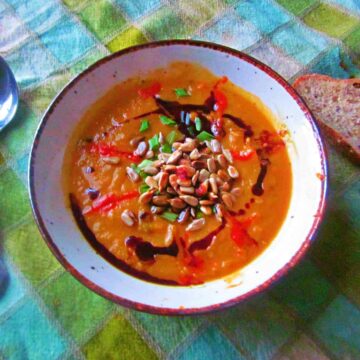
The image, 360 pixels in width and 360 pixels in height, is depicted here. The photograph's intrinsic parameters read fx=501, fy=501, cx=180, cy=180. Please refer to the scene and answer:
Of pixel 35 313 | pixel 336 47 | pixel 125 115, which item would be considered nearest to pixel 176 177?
pixel 125 115

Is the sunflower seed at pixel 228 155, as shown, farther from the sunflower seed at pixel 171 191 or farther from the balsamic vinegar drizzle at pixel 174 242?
the sunflower seed at pixel 171 191

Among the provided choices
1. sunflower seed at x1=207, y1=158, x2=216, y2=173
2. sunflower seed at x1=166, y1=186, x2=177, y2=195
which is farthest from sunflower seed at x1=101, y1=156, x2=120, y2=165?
sunflower seed at x1=207, y1=158, x2=216, y2=173

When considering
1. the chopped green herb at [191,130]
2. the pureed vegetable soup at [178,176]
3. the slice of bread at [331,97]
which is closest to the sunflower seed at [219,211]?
the pureed vegetable soup at [178,176]

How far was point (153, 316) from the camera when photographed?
151 cm

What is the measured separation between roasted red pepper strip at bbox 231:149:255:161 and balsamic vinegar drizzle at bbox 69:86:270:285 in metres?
0.03

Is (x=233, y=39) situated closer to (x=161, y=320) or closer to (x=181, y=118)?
(x=181, y=118)

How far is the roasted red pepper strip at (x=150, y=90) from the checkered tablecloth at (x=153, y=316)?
1.16 ft

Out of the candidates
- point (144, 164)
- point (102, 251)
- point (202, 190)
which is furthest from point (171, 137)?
point (102, 251)

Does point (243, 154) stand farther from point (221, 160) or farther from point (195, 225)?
point (195, 225)

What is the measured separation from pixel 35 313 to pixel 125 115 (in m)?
0.76

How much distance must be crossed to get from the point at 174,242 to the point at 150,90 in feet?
2.10

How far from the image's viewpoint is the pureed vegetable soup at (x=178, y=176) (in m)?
1.55

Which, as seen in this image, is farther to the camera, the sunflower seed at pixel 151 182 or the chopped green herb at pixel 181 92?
the chopped green herb at pixel 181 92

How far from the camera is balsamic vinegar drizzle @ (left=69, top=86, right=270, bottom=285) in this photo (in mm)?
1529
